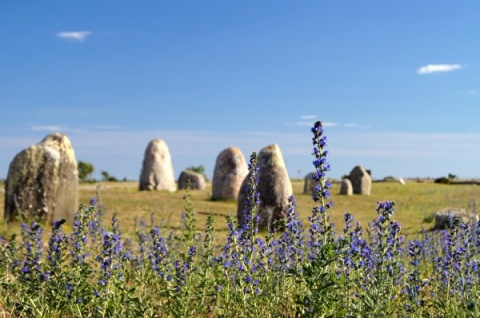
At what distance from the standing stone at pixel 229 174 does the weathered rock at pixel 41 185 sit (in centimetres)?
1188

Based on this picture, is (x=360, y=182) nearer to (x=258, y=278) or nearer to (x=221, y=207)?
(x=221, y=207)

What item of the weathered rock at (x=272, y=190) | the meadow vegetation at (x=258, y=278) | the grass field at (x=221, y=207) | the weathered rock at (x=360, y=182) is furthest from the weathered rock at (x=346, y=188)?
the meadow vegetation at (x=258, y=278)

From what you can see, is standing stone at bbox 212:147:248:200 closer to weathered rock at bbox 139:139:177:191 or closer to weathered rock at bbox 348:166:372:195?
weathered rock at bbox 139:139:177:191

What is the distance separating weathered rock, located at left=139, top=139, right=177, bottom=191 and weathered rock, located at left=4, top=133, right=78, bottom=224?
A: 1536cm

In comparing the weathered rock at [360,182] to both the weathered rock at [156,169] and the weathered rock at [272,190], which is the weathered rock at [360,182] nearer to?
the weathered rock at [156,169]

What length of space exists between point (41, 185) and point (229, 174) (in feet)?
41.9

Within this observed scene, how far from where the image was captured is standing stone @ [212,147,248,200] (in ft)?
94.5

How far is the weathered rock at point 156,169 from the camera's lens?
109ft

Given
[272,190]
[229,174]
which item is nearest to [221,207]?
[229,174]

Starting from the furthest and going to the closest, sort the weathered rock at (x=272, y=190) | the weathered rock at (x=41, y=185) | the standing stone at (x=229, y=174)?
the standing stone at (x=229, y=174)
the weathered rock at (x=272, y=190)
the weathered rock at (x=41, y=185)

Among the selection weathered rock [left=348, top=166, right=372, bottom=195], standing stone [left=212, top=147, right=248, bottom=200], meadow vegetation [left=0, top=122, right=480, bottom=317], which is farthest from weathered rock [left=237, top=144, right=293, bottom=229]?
weathered rock [left=348, top=166, right=372, bottom=195]

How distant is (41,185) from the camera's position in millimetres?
17219

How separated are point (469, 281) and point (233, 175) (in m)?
22.3

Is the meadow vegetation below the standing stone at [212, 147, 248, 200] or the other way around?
below
